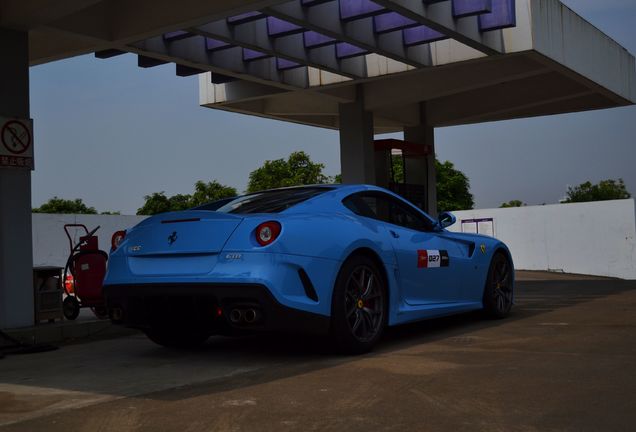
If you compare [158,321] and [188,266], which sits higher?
[188,266]

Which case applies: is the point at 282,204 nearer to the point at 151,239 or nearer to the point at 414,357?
the point at 151,239

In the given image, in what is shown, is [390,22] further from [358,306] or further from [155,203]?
[155,203]

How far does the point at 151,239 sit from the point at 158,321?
2.04 ft

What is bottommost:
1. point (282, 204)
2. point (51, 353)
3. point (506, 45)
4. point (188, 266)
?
point (51, 353)

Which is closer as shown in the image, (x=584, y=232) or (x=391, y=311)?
(x=391, y=311)

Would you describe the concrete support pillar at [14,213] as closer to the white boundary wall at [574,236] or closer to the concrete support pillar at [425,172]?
the concrete support pillar at [425,172]

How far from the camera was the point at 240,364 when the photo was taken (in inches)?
220

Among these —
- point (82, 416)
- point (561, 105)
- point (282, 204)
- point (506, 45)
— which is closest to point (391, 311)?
point (282, 204)

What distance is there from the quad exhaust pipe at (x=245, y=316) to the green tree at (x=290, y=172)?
54878mm

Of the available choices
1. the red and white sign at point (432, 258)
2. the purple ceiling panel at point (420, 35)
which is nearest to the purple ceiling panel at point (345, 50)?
the purple ceiling panel at point (420, 35)

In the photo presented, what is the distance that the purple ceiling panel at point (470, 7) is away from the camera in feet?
38.0

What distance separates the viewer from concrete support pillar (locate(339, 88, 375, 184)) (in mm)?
17031

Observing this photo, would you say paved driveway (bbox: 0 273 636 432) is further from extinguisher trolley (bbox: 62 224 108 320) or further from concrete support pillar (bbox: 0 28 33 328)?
extinguisher trolley (bbox: 62 224 108 320)

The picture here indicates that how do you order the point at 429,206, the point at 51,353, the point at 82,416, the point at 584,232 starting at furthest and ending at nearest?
the point at 584,232 → the point at 429,206 → the point at 51,353 → the point at 82,416
